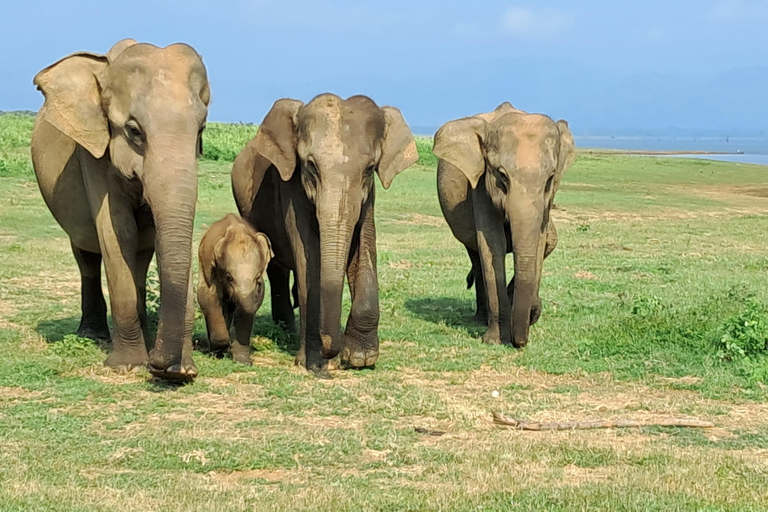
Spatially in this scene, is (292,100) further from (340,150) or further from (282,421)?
(282,421)

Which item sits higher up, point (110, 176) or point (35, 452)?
point (110, 176)

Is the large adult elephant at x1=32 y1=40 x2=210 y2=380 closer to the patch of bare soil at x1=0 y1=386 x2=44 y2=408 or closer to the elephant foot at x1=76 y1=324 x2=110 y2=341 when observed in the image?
the patch of bare soil at x1=0 y1=386 x2=44 y2=408

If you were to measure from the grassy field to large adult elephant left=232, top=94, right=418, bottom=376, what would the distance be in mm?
486

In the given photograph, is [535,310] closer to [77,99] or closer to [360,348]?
[360,348]

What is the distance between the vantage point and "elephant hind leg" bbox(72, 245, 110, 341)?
1148 cm

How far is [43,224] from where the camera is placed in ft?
70.0

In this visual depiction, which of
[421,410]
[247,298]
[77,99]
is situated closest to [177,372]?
[247,298]

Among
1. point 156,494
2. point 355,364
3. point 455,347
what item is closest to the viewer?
point 156,494

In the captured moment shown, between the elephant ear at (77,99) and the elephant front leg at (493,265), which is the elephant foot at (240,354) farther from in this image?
the elephant front leg at (493,265)

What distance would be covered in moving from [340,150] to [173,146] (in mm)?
1544

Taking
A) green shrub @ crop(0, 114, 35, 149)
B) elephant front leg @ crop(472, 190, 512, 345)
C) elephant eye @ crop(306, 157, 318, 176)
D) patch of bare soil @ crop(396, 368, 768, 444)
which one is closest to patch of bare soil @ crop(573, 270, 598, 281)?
elephant front leg @ crop(472, 190, 512, 345)

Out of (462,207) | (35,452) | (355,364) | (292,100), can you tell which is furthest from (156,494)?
(462,207)

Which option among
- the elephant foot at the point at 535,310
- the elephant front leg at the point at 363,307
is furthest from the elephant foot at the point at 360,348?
the elephant foot at the point at 535,310

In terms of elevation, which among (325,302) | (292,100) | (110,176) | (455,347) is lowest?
(455,347)
